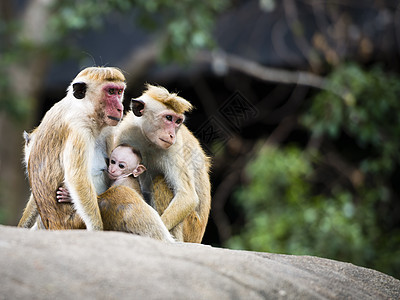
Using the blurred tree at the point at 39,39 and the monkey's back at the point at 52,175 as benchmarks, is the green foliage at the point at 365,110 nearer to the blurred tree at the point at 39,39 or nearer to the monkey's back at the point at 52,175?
the blurred tree at the point at 39,39

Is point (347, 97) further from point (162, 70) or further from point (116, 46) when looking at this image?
point (116, 46)

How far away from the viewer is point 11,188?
10.2 meters

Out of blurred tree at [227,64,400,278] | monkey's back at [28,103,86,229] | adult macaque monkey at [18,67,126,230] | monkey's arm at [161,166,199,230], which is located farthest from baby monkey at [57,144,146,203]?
blurred tree at [227,64,400,278]

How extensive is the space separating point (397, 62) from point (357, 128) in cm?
208

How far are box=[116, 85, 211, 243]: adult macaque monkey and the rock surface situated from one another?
991 mm

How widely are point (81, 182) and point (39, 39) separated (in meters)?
6.64

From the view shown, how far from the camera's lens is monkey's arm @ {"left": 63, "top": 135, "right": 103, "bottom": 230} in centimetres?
403

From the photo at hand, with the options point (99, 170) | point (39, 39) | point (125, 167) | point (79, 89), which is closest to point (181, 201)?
point (125, 167)

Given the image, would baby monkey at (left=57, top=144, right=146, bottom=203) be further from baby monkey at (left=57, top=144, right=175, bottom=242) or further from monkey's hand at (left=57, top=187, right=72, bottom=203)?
monkey's hand at (left=57, top=187, right=72, bottom=203)

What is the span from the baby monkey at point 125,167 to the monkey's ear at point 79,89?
514 mm

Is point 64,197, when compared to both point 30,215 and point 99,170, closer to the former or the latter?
point 99,170

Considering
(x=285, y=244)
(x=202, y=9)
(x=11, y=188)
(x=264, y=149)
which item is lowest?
(x=11, y=188)

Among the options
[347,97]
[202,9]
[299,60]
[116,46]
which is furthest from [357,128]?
[116,46]

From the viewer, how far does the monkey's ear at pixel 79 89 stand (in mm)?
4215
